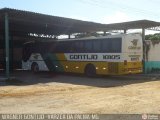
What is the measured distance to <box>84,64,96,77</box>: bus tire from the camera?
26.2m

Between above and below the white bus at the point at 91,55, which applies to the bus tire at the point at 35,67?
below

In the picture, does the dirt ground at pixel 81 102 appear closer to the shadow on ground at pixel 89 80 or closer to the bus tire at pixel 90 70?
the shadow on ground at pixel 89 80

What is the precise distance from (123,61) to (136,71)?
5.16ft

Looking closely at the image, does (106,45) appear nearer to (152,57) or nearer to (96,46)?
(96,46)

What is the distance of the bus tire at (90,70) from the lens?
2617 centimetres

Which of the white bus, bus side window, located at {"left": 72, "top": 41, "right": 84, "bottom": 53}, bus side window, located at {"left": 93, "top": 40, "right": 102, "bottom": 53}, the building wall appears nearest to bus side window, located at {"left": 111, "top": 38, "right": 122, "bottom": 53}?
the white bus

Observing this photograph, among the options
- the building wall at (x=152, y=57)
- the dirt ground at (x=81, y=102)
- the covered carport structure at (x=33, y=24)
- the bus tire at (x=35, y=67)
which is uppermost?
the covered carport structure at (x=33, y=24)

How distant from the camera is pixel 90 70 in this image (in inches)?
1041

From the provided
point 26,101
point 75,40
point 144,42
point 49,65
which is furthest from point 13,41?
point 26,101

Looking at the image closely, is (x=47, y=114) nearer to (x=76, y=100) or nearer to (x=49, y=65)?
(x=76, y=100)

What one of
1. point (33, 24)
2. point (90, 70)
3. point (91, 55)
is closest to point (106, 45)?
point (91, 55)

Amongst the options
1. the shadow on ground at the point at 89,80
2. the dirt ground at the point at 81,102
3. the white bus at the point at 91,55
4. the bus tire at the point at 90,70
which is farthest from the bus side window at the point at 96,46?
the dirt ground at the point at 81,102

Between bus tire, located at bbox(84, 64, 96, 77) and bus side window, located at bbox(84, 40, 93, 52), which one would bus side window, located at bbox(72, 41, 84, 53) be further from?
bus tire, located at bbox(84, 64, 96, 77)

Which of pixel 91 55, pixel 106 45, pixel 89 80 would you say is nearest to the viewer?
pixel 89 80
